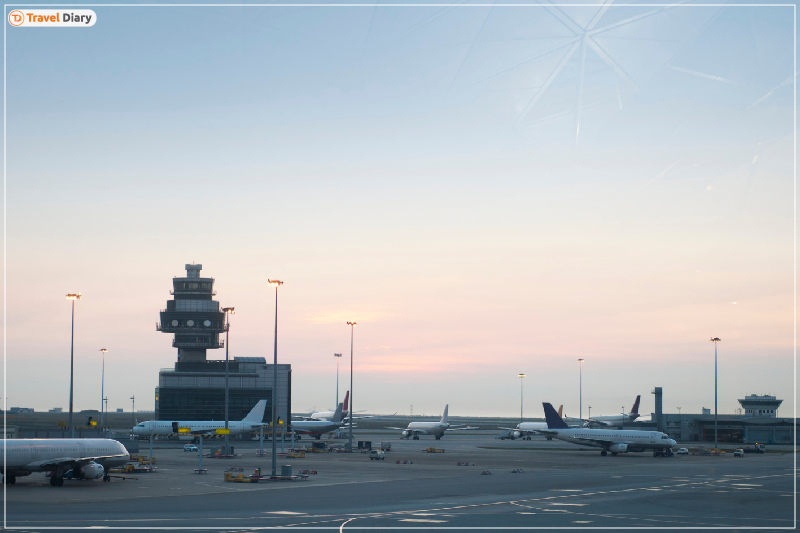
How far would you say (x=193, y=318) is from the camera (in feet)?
604

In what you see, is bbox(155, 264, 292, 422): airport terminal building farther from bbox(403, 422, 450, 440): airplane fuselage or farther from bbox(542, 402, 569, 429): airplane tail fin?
bbox(542, 402, 569, 429): airplane tail fin

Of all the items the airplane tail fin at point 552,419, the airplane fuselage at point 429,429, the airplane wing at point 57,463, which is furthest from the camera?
the airplane fuselage at point 429,429

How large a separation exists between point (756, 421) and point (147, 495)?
15843 centimetres

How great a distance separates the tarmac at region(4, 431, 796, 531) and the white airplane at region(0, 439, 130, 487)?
3.73 ft

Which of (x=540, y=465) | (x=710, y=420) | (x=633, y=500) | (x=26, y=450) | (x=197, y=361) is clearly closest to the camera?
(x=633, y=500)

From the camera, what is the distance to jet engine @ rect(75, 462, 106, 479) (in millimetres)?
56281

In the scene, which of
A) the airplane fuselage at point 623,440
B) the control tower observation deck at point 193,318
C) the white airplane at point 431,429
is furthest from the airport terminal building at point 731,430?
the control tower observation deck at point 193,318

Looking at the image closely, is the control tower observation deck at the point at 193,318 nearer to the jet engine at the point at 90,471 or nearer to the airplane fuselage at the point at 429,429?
the airplane fuselage at the point at 429,429

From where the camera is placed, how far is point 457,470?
7156 centimetres

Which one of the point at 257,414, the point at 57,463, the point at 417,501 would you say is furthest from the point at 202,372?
the point at 417,501

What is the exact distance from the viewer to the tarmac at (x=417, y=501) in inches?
1350

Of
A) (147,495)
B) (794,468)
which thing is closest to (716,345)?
(794,468)

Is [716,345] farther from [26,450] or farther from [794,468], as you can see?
[26,450]

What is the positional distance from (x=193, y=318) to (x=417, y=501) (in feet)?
Answer: 489
